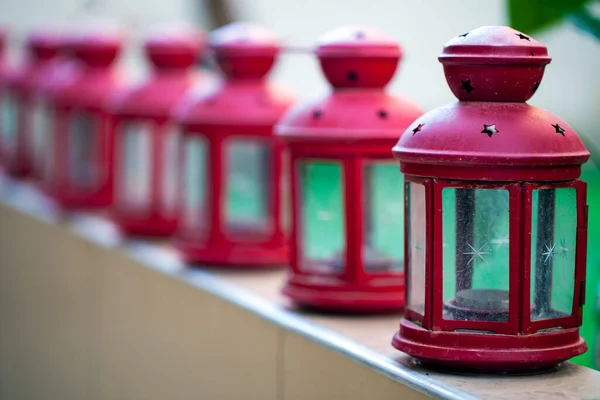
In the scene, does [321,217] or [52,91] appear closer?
[321,217]

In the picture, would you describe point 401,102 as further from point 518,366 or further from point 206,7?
point 206,7

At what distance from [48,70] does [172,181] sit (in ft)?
2.21

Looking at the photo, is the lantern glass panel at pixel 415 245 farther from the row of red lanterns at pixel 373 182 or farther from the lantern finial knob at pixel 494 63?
the lantern finial knob at pixel 494 63

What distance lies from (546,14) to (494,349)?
A: 616mm

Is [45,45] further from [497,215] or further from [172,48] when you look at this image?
[497,215]

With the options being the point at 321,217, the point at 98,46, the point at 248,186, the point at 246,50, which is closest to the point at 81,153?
the point at 98,46

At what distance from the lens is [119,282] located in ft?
6.29

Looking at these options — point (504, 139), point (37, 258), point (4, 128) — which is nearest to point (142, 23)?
point (4, 128)

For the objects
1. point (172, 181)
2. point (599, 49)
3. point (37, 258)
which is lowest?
point (37, 258)

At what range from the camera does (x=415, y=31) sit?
190 cm

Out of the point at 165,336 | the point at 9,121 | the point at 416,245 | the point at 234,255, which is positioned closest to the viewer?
the point at 416,245

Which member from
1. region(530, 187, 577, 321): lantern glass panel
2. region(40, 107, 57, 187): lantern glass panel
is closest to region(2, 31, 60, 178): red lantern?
region(40, 107, 57, 187): lantern glass panel

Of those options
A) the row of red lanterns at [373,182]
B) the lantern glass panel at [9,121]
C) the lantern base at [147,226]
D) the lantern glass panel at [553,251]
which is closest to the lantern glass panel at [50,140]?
the row of red lanterns at [373,182]

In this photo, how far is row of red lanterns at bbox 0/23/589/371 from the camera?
3.71 ft
